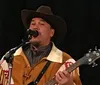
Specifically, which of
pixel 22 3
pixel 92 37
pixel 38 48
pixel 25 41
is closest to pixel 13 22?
pixel 22 3

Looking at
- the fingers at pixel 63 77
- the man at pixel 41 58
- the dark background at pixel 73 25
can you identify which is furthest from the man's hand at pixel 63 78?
the dark background at pixel 73 25

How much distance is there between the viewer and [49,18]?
3.50 metres

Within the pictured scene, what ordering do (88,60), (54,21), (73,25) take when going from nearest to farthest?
(88,60) < (54,21) < (73,25)

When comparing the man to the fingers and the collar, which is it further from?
the fingers

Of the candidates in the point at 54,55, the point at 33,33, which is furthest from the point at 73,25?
the point at 33,33

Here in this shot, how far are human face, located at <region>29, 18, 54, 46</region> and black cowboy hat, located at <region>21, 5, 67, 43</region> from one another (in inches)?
1.6

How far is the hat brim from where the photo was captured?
3.49 m

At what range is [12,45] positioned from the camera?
4.51 meters

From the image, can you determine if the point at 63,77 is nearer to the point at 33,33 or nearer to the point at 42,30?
the point at 33,33

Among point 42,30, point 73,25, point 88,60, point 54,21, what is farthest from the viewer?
point 73,25

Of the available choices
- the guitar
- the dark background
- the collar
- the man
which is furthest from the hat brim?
the dark background

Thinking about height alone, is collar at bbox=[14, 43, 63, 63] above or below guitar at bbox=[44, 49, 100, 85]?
below

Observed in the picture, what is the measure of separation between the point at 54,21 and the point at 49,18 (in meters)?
0.06

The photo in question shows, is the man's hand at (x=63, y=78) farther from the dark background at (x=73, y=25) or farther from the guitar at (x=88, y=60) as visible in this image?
the dark background at (x=73, y=25)
